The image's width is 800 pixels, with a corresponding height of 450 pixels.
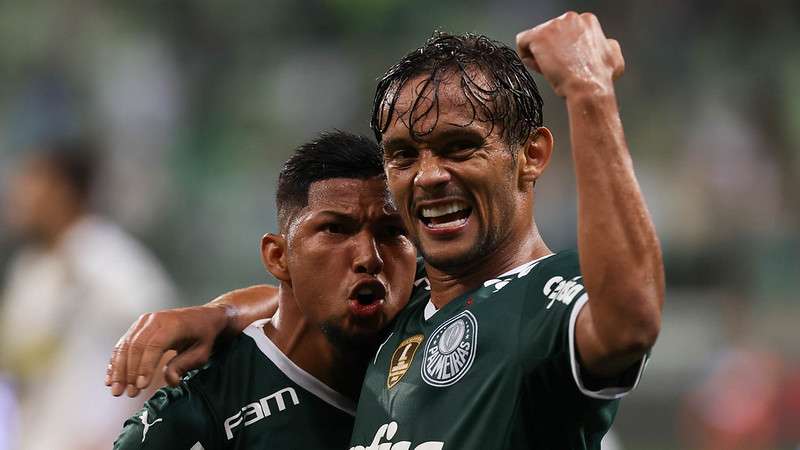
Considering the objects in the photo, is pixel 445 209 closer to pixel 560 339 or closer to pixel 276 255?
pixel 560 339

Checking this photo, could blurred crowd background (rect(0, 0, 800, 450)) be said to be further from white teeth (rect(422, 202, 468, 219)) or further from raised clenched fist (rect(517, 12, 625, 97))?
raised clenched fist (rect(517, 12, 625, 97))

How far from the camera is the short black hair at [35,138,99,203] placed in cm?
588

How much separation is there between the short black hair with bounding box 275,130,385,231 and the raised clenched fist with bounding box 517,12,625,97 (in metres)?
0.87

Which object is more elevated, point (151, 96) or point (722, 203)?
point (151, 96)

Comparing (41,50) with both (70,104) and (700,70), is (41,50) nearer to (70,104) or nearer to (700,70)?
(70,104)

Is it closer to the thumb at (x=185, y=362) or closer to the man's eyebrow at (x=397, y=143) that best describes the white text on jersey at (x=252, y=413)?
the thumb at (x=185, y=362)

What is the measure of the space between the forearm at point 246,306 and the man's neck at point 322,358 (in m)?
0.16

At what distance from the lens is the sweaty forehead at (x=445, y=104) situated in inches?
94.7

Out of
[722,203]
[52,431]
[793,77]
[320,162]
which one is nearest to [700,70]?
[793,77]

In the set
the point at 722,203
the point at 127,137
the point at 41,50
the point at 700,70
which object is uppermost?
the point at 41,50

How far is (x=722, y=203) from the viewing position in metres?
9.24

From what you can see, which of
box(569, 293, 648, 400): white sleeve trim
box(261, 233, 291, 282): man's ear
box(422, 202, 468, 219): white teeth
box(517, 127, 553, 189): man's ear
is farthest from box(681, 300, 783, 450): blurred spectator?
box(569, 293, 648, 400): white sleeve trim

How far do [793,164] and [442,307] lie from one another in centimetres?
748

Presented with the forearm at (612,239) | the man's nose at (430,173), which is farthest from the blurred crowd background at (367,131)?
the forearm at (612,239)
